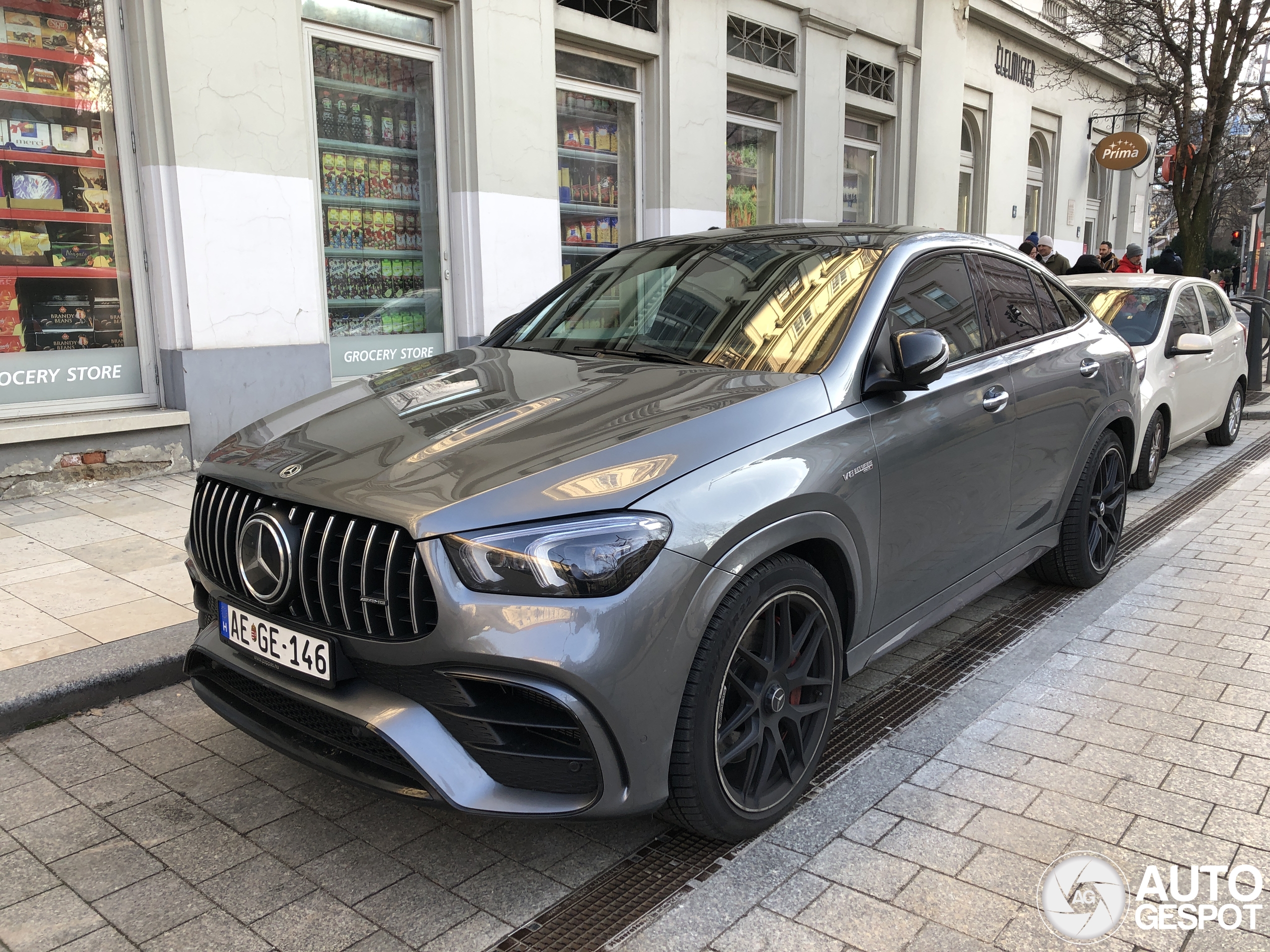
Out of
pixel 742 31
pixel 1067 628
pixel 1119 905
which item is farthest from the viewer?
pixel 742 31

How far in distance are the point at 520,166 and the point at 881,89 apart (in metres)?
7.89

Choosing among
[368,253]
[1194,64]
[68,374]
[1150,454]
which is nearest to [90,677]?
[68,374]

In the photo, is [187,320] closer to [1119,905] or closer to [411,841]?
[411,841]

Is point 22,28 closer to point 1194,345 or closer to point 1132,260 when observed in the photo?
point 1194,345

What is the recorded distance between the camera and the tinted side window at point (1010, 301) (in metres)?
4.09

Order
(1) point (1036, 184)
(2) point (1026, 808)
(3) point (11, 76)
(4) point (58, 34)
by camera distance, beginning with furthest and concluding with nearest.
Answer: (1) point (1036, 184), (4) point (58, 34), (3) point (11, 76), (2) point (1026, 808)

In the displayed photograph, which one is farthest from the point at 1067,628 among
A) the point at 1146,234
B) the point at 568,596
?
the point at 1146,234

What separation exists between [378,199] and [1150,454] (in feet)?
21.4

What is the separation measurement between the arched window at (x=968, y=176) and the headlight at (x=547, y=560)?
16919 mm

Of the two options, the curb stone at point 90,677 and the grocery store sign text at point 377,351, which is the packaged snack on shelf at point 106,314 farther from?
the curb stone at point 90,677

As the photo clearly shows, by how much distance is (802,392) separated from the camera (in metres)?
2.93

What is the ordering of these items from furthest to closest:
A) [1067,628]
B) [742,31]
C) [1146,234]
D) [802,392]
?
1. [1146,234]
2. [742,31]
3. [1067,628]
4. [802,392]

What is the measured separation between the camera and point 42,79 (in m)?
6.59

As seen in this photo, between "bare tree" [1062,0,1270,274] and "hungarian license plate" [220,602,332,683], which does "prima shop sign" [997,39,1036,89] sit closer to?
"bare tree" [1062,0,1270,274]
